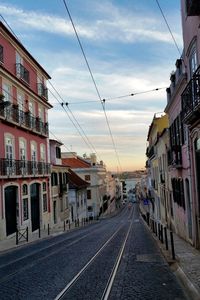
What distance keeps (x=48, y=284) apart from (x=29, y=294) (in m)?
1.13

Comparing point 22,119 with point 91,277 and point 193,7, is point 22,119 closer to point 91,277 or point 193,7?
point 193,7

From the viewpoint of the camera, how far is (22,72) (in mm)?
32469

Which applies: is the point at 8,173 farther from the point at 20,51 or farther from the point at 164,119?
the point at 164,119

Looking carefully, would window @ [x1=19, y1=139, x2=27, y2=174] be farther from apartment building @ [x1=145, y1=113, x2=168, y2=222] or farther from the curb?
the curb

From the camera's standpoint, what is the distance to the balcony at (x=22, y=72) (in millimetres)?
31484

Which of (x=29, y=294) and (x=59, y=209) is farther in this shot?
(x=59, y=209)

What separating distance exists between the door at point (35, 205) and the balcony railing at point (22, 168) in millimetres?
1219

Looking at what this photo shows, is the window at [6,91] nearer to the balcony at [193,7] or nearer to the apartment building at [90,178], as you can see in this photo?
the balcony at [193,7]

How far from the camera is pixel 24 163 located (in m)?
32.4

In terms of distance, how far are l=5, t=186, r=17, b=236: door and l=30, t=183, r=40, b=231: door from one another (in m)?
4.18

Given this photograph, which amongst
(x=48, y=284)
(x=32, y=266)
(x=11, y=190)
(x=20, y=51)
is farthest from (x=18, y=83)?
(x=48, y=284)

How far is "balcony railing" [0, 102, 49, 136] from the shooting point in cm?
2855

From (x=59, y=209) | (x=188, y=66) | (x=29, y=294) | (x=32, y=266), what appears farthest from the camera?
(x=59, y=209)

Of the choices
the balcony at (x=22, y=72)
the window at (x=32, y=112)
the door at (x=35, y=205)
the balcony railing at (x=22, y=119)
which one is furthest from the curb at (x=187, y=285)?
the window at (x=32, y=112)
